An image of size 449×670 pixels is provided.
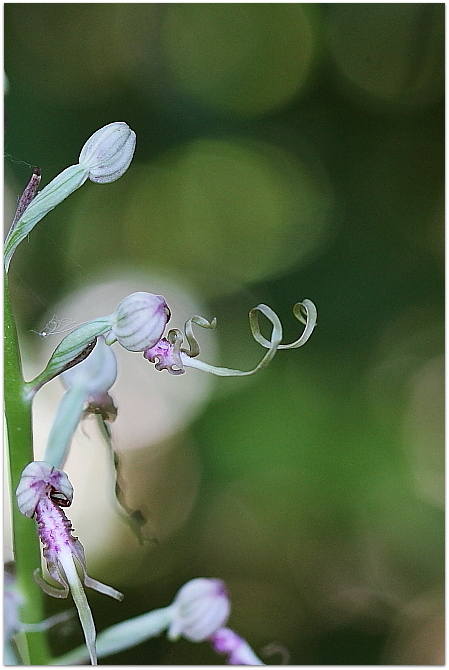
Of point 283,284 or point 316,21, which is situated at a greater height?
point 316,21

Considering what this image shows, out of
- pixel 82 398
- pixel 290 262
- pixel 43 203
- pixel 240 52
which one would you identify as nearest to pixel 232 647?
pixel 82 398

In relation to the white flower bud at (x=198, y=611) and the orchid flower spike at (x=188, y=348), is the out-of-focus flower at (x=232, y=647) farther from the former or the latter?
the orchid flower spike at (x=188, y=348)

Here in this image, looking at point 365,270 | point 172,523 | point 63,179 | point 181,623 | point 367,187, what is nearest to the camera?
point 63,179

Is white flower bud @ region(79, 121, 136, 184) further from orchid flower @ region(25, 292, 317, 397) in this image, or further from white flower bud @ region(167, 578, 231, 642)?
white flower bud @ region(167, 578, 231, 642)

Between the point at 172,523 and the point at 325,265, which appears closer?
the point at 172,523

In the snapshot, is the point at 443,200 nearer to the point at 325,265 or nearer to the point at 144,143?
the point at 325,265

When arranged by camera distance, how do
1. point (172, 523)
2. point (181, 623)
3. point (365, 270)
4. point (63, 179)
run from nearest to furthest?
point (63, 179)
point (181, 623)
point (172, 523)
point (365, 270)

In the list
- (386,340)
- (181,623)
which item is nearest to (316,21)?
(386,340)
